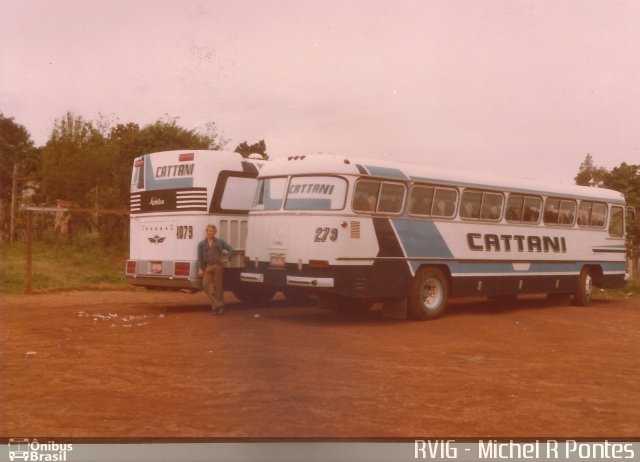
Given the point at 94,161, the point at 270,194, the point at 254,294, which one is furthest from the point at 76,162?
the point at 270,194

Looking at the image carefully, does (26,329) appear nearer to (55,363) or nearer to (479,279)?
(55,363)

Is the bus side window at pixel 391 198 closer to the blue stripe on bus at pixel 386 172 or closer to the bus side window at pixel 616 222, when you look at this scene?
the blue stripe on bus at pixel 386 172

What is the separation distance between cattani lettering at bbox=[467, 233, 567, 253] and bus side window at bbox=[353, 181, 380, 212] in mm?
2515

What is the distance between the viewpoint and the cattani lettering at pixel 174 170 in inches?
527

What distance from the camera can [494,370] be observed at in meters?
8.31

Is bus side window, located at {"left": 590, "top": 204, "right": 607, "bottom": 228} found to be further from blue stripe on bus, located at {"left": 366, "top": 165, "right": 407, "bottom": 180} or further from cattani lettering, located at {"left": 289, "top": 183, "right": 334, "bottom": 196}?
cattani lettering, located at {"left": 289, "top": 183, "right": 334, "bottom": 196}

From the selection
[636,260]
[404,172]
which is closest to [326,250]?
[404,172]

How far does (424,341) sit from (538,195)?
613 centimetres

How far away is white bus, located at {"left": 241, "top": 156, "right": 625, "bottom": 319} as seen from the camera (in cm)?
1178

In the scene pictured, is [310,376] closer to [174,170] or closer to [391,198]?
[391,198]

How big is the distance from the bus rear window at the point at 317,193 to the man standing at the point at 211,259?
4.82 ft

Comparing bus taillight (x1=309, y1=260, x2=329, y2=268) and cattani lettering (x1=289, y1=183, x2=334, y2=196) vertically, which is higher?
cattani lettering (x1=289, y1=183, x2=334, y2=196)

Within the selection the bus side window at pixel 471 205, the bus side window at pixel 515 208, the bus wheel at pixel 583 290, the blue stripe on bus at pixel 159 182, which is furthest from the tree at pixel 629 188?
the blue stripe on bus at pixel 159 182

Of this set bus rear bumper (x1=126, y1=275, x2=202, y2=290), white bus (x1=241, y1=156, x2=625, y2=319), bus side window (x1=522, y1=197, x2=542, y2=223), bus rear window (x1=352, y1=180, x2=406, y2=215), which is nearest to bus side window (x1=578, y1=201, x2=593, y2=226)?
white bus (x1=241, y1=156, x2=625, y2=319)
